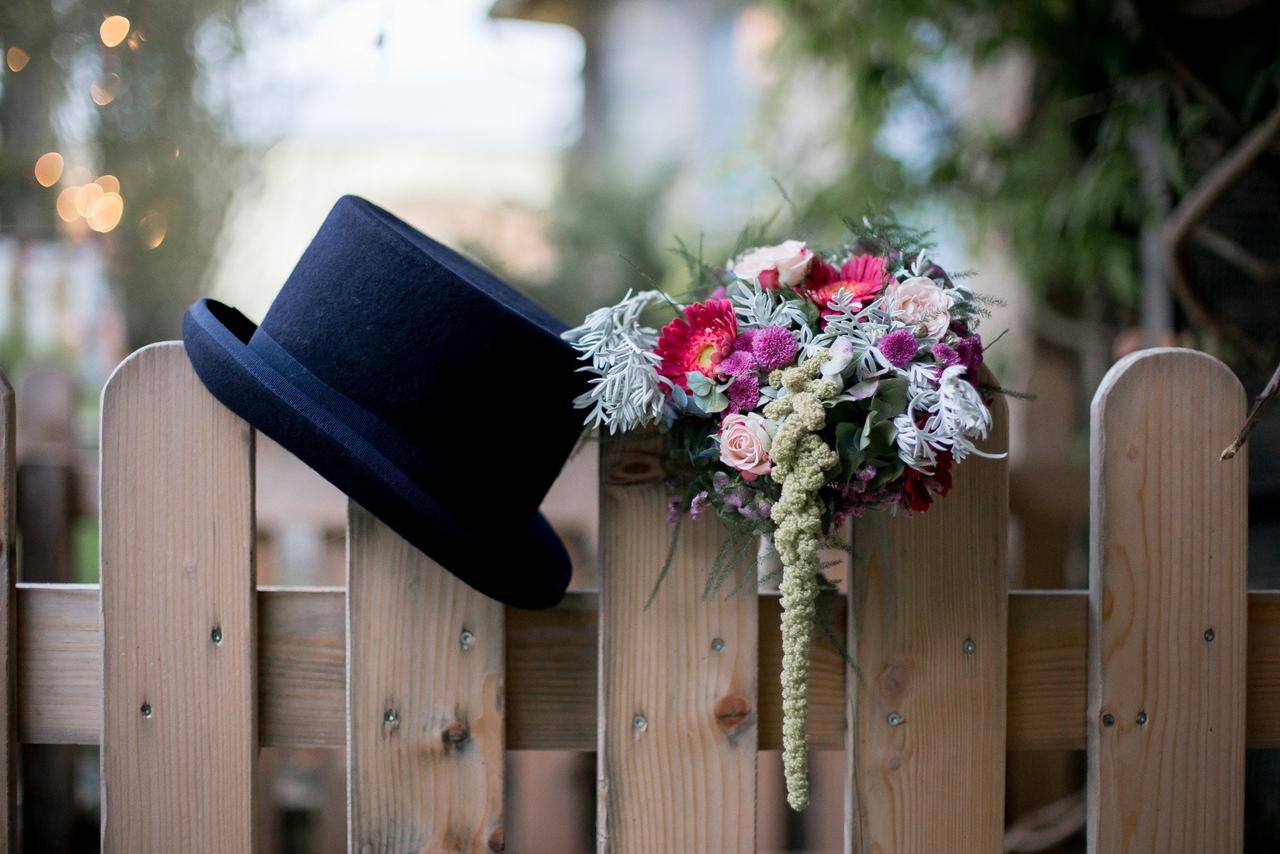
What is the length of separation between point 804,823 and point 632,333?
2253 millimetres

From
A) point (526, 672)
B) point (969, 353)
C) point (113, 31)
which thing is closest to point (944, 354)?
point (969, 353)

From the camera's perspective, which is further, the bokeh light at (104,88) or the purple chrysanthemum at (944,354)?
the bokeh light at (104,88)

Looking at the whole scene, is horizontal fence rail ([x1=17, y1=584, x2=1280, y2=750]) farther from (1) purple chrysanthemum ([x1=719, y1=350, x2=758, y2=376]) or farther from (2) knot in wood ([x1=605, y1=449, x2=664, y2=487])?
(1) purple chrysanthemum ([x1=719, y1=350, x2=758, y2=376])

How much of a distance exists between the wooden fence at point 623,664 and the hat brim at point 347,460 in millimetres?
102

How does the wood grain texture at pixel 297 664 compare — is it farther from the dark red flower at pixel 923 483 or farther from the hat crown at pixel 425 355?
the dark red flower at pixel 923 483

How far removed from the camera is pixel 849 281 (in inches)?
43.4

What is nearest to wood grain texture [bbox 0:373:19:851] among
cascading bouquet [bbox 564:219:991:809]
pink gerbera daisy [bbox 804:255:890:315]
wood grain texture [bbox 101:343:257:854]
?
wood grain texture [bbox 101:343:257:854]

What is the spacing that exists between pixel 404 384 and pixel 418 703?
42 centimetres

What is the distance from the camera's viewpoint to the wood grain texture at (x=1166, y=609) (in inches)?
48.3

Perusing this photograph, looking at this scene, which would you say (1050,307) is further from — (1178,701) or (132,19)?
(132,19)

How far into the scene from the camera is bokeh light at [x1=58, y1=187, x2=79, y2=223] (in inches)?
115

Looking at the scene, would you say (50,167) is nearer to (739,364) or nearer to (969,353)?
(739,364)

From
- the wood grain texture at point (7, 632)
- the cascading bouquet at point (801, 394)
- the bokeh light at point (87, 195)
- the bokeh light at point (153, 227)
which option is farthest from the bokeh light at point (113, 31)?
the cascading bouquet at point (801, 394)

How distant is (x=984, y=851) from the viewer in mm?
1226
